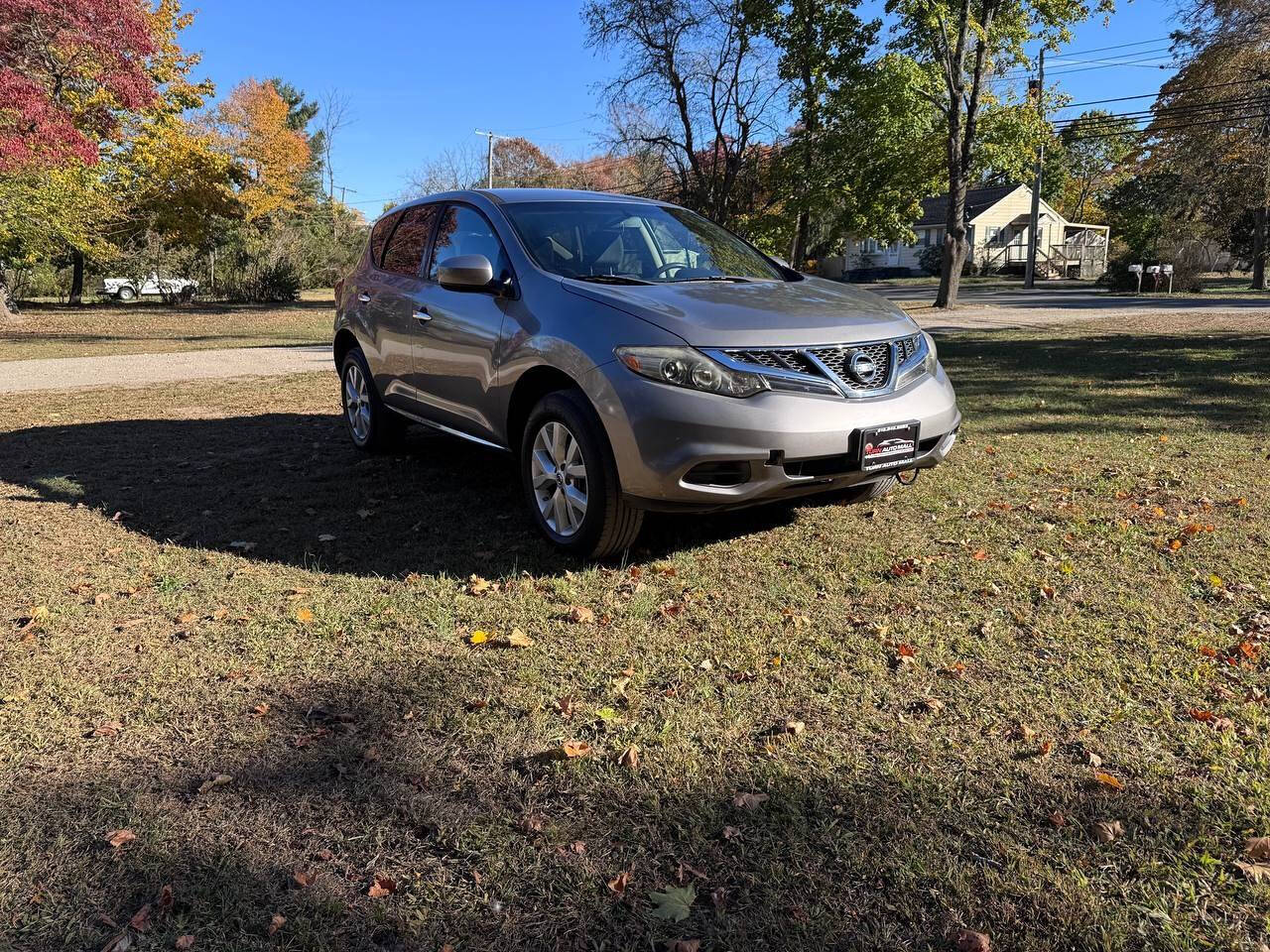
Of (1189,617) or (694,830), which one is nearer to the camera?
(694,830)

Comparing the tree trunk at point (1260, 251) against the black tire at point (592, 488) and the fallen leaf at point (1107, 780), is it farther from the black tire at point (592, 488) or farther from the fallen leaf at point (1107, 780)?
the fallen leaf at point (1107, 780)

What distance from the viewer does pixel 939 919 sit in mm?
2105

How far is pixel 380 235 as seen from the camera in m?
6.63

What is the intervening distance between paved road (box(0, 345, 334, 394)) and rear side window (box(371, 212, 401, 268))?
630 centimetres

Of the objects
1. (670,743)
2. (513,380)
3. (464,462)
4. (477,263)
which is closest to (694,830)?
(670,743)

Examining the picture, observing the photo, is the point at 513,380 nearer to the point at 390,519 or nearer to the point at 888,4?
the point at 390,519

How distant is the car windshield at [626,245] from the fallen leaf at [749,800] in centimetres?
278

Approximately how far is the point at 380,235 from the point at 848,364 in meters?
3.88

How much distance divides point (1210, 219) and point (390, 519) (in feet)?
155

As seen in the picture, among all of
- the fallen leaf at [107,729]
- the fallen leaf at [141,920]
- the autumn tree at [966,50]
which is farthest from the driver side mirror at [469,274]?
the autumn tree at [966,50]

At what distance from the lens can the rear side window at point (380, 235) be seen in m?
6.48

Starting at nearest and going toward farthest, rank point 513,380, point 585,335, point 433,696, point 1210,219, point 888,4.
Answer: point 433,696, point 585,335, point 513,380, point 888,4, point 1210,219

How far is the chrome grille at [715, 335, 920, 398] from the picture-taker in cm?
397

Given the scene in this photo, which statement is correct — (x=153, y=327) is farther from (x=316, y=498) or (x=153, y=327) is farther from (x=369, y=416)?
(x=316, y=498)
